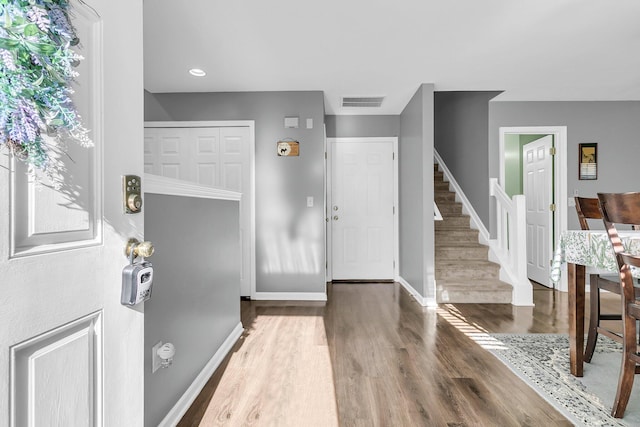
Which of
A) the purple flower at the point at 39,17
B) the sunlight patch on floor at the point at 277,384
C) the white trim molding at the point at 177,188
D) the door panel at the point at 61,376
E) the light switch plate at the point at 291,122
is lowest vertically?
the sunlight patch on floor at the point at 277,384

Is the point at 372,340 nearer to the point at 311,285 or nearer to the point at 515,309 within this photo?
the point at 311,285

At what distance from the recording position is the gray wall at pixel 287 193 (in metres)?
3.76

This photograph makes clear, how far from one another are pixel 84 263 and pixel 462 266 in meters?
3.87

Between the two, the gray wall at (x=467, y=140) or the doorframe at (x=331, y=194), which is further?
the doorframe at (x=331, y=194)

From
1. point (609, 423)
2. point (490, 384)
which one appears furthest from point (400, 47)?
point (609, 423)

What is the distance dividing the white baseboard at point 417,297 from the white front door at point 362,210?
351 mm

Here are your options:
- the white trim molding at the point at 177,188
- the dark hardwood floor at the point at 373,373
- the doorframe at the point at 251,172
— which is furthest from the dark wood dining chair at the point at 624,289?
the doorframe at the point at 251,172

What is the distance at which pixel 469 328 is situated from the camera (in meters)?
2.78

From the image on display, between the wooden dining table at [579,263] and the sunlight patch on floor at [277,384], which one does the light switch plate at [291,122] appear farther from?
the wooden dining table at [579,263]

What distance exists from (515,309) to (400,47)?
2.79m

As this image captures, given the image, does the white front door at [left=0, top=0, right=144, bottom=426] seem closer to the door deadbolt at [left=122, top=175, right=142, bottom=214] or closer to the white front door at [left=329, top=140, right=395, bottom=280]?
the door deadbolt at [left=122, top=175, right=142, bottom=214]

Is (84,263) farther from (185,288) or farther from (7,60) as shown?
(185,288)

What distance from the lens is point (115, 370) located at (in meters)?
0.76

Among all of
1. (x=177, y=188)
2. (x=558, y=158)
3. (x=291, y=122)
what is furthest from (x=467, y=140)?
(x=177, y=188)
